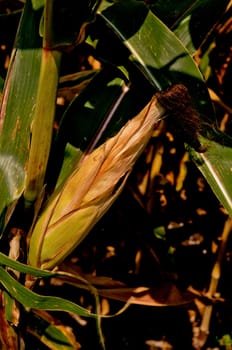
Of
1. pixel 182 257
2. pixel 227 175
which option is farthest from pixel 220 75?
pixel 227 175

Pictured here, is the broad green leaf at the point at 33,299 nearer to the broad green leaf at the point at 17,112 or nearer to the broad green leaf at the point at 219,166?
the broad green leaf at the point at 17,112

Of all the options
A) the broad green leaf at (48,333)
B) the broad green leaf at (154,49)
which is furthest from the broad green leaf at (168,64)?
the broad green leaf at (48,333)

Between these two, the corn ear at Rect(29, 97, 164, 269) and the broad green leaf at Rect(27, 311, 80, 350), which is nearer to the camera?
the corn ear at Rect(29, 97, 164, 269)

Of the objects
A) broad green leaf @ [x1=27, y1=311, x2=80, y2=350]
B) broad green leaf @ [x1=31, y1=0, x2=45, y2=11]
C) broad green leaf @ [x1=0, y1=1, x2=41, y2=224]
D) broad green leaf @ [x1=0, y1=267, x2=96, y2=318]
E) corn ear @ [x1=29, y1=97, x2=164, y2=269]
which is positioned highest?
broad green leaf @ [x1=31, y1=0, x2=45, y2=11]

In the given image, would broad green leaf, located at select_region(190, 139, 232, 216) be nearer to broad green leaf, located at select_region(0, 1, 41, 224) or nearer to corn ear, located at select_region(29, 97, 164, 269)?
corn ear, located at select_region(29, 97, 164, 269)

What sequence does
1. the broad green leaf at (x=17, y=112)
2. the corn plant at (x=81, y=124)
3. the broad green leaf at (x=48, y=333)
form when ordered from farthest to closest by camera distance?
the broad green leaf at (x=48, y=333), the broad green leaf at (x=17, y=112), the corn plant at (x=81, y=124)

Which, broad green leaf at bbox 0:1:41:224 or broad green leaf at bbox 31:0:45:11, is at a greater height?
broad green leaf at bbox 31:0:45:11

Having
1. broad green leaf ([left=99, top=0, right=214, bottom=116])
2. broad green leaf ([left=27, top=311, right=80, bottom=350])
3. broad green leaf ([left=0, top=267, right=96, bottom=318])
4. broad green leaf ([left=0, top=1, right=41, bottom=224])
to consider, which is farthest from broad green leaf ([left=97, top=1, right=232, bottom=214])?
broad green leaf ([left=27, top=311, right=80, bottom=350])

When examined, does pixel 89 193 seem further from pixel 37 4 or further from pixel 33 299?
pixel 37 4

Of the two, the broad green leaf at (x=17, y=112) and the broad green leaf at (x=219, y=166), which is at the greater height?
the broad green leaf at (x=17, y=112)
